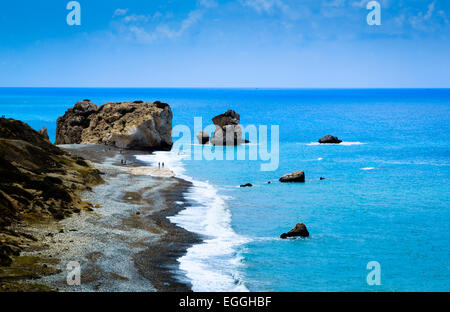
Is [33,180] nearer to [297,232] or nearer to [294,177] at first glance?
[297,232]

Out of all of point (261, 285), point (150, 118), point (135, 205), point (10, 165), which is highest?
point (150, 118)

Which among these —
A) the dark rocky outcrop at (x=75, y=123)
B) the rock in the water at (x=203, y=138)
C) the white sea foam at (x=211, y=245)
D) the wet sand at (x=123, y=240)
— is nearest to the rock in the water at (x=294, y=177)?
the white sea foam at (x=211, y=245)

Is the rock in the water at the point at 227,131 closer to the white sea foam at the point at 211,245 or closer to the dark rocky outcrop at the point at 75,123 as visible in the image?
the dark rocky outcrop at the point at 75,123

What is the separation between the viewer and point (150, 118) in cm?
10462

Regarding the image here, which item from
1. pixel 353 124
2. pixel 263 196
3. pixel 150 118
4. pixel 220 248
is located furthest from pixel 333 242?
pixel 353 124

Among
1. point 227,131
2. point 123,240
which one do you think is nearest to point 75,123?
point 227,131

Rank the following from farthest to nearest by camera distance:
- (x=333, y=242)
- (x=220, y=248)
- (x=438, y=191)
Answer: (x=438, y=191), (x=333, y=242), (x=220, y=248)

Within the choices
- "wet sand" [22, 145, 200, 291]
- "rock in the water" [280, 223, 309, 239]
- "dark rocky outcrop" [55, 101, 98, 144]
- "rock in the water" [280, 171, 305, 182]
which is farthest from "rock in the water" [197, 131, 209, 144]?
"rock in the water" [280, 223, 309, 239]

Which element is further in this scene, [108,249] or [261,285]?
[108,249]

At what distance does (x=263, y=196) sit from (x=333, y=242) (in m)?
19.8

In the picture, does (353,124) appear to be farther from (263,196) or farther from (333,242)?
(333,242)

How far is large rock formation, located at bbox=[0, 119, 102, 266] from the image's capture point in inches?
1714

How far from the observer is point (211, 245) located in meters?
44.6
